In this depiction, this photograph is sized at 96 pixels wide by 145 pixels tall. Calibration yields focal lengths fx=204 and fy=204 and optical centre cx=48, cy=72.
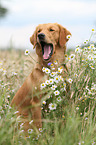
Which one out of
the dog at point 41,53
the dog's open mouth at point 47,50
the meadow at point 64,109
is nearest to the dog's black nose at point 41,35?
the dog at point 41,53

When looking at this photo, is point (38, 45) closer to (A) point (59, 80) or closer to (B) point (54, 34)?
(B) point (54, 34)

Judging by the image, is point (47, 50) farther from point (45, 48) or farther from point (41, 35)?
point (41, 35)

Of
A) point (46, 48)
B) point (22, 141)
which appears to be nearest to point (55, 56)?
point (46, 48)

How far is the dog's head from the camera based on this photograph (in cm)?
366

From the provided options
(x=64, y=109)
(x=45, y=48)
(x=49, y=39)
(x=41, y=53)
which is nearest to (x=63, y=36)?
(x=49, y=39)

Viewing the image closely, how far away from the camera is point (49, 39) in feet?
12.1

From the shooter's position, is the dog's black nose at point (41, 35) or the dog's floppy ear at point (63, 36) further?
the dog's floppy ear at point (63, 36)

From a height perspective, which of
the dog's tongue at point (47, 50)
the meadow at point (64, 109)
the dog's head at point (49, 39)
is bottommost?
the meadow at point (64, 109)

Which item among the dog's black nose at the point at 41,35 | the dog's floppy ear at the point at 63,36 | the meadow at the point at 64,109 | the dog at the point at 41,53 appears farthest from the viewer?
the dog's floppy ear at the point at 63,36

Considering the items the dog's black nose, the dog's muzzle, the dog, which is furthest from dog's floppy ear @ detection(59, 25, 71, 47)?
the dog's black nose

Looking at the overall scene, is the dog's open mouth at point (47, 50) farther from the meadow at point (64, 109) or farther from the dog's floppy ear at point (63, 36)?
the meadow at point (64, 109)

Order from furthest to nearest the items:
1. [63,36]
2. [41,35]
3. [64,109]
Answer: [63,36] → [41,35] → [64,109]

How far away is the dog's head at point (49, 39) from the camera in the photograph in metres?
3.66

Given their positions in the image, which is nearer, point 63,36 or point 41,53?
point 41,53
